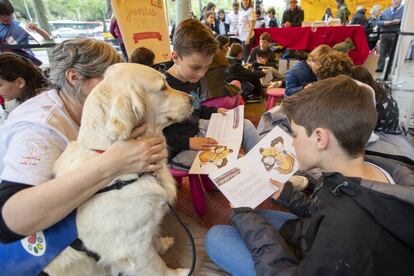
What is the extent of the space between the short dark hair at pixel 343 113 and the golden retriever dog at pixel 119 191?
1.85 feet

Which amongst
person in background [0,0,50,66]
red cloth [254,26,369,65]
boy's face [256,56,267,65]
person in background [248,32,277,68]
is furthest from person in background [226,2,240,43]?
person in background [0,0,50,66]

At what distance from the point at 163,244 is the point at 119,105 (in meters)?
0.96

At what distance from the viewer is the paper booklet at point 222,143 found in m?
1.42

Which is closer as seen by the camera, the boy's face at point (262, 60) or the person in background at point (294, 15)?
the boy's face at point (262, 60)

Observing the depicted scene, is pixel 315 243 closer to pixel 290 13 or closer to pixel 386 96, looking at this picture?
pixel 386 96

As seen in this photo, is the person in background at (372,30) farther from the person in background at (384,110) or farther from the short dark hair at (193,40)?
the short dark hair at (193,40)

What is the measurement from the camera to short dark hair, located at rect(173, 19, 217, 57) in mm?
1525

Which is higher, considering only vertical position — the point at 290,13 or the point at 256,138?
the point at 290,13

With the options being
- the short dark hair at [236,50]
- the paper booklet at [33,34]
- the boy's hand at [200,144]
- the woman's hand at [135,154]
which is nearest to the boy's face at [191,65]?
the boy's hand at [200,144]

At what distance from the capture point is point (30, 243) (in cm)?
87

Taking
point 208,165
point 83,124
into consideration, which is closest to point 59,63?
point 83,124

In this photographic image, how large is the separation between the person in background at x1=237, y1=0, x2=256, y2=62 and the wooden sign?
3.34 metres

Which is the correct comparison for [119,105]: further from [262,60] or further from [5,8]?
[262,60]

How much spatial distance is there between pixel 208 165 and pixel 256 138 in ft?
1.76
